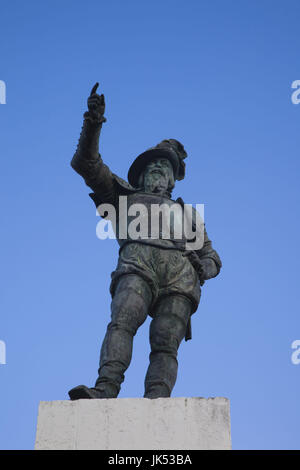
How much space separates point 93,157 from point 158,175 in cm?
113

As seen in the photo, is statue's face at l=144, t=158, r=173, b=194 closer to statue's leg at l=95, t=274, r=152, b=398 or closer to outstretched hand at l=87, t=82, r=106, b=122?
outstretched hand at l=87, t=82, r=106, b=122

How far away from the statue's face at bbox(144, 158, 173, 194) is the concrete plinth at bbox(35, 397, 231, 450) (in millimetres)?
3291

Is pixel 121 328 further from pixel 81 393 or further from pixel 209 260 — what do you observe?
pixel 209 260

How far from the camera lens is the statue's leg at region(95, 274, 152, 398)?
7.16 meters

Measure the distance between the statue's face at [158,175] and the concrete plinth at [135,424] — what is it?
3291 millimetres

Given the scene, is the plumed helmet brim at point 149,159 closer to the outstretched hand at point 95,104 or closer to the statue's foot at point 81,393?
the outstretched hand at point 95,104

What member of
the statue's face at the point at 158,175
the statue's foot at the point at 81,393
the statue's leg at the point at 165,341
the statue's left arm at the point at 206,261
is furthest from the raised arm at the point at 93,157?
the statue's foot at the point at 81,393

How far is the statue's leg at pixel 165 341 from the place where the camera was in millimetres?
7484

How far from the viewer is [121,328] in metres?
7.54

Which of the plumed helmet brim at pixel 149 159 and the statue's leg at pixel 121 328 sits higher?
the plumed helmet brim at pixel 149 159

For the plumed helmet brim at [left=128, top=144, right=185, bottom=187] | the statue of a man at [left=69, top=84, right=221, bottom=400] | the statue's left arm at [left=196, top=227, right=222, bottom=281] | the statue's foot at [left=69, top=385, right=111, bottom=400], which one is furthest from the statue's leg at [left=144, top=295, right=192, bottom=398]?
the plumed helmet brim at [left=128, top=144, right=185, bottom=187]

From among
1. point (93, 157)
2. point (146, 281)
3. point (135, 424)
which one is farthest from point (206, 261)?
point (135, 424)
